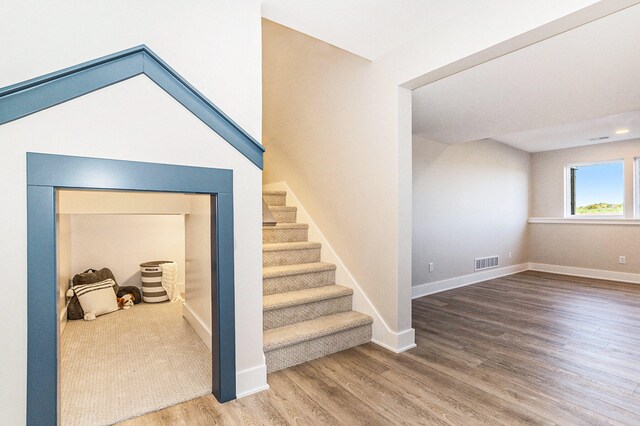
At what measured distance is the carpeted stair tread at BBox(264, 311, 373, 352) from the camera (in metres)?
2.21

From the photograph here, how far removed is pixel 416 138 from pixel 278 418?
3.57 meters

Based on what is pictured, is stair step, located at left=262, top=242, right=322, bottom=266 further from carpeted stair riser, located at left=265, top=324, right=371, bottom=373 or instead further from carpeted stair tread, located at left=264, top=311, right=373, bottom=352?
carpeted stair riser, located at left=265, top=324, right=371, bottom=373

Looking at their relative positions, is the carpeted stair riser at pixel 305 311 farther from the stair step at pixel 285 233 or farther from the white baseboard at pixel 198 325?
the stair step at pixel 285 233

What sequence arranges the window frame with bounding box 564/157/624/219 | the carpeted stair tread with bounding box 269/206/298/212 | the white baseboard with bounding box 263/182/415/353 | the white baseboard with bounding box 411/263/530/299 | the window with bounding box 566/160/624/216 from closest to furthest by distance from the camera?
1. the white baseboard with bounding box 263/182/415/353
2. the carpeted stair tread with bounding box 269/206/298/212
3. the white baseboard with bounding box 411/263/530/299
4. the window frame with bounding box 564/157/624/219
5. the window with bounding box 566/160/624/216

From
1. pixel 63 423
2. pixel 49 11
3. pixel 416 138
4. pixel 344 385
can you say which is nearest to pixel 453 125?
pixel 416 138

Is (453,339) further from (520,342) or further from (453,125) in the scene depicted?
(453,125)

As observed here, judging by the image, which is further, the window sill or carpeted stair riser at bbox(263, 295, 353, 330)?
the window sill

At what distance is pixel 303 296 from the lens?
262 cm

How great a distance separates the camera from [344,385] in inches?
78.5

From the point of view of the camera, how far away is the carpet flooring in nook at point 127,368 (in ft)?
5.74

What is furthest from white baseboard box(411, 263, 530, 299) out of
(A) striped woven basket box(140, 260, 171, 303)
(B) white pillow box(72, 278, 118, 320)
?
(B) white pillow box(72, 278, 118, 320)

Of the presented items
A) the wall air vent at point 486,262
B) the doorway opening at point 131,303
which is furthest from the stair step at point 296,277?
the wall air vent at point 486,262

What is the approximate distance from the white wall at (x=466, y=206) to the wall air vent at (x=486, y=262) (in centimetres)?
8

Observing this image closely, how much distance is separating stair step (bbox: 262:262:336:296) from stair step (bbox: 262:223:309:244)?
0.38 m
